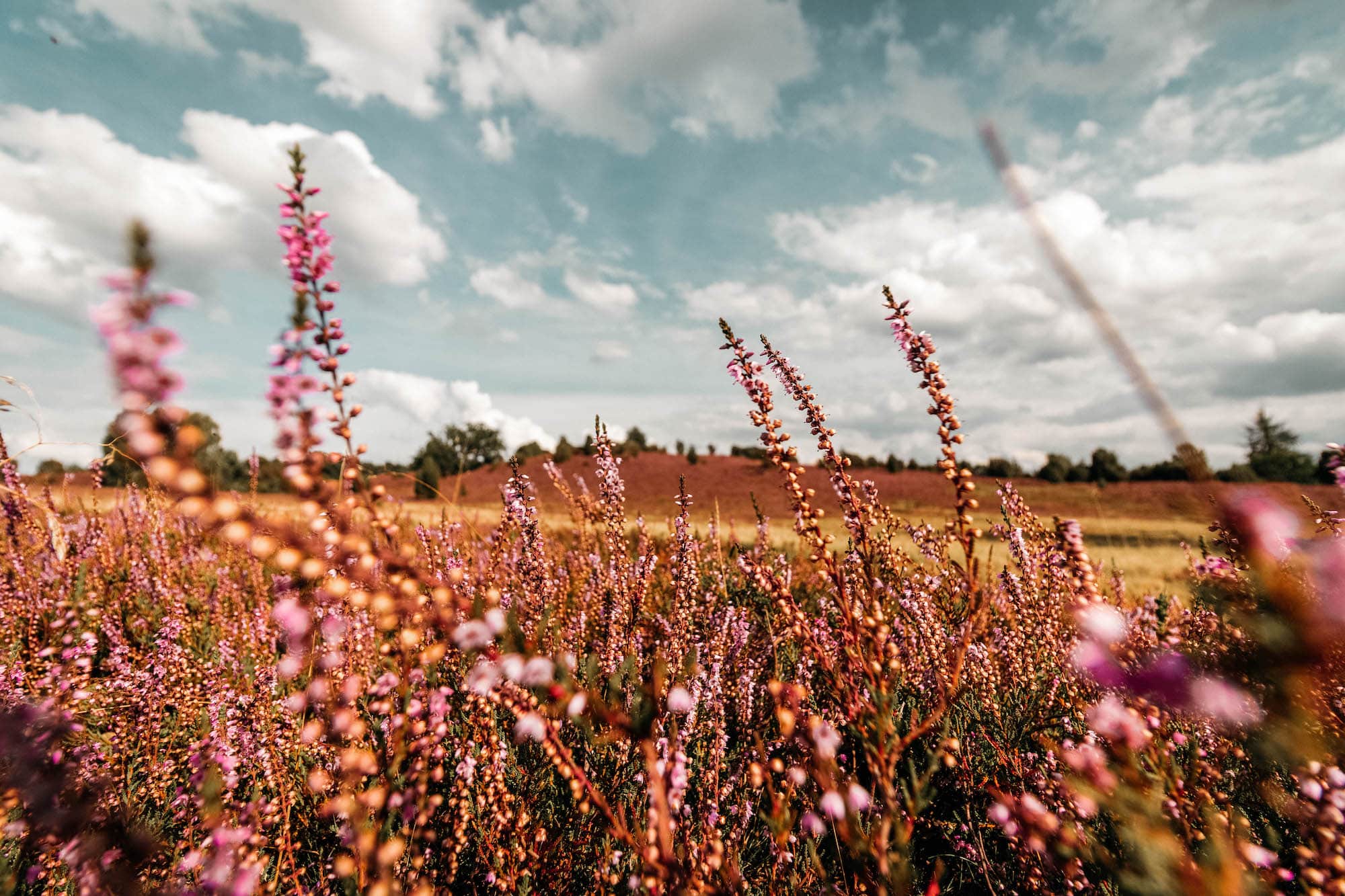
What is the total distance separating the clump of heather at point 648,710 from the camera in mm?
1062

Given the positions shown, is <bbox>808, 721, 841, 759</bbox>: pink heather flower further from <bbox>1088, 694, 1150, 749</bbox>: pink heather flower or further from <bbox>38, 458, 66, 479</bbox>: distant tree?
<bbox>38, 458, 66, 479</bbox>: distant tree

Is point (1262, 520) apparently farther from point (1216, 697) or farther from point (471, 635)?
point (471, 635)

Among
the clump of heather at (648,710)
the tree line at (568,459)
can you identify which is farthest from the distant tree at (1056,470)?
the clump of heather at (648,710)

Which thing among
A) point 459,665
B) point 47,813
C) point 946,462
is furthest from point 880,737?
point 459,665

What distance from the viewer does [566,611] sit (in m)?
5.04

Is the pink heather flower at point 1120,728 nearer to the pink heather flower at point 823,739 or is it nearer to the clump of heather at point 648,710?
the clump of heather at point 648,710

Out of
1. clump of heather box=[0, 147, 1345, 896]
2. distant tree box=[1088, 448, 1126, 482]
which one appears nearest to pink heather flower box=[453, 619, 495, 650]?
clump of heather box=[0, 147, 1345, 896]

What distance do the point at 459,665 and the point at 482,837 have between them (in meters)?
1.20

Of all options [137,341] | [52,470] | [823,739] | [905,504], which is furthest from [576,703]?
[905,504]

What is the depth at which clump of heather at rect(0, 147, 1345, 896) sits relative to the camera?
106 centimetres

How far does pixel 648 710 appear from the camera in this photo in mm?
1195

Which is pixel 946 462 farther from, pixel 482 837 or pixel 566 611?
pixel 566 611

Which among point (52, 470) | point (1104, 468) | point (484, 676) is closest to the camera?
point (484, 676)

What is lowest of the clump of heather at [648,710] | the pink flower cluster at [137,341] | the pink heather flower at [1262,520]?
the clump of heather at [648,710]
